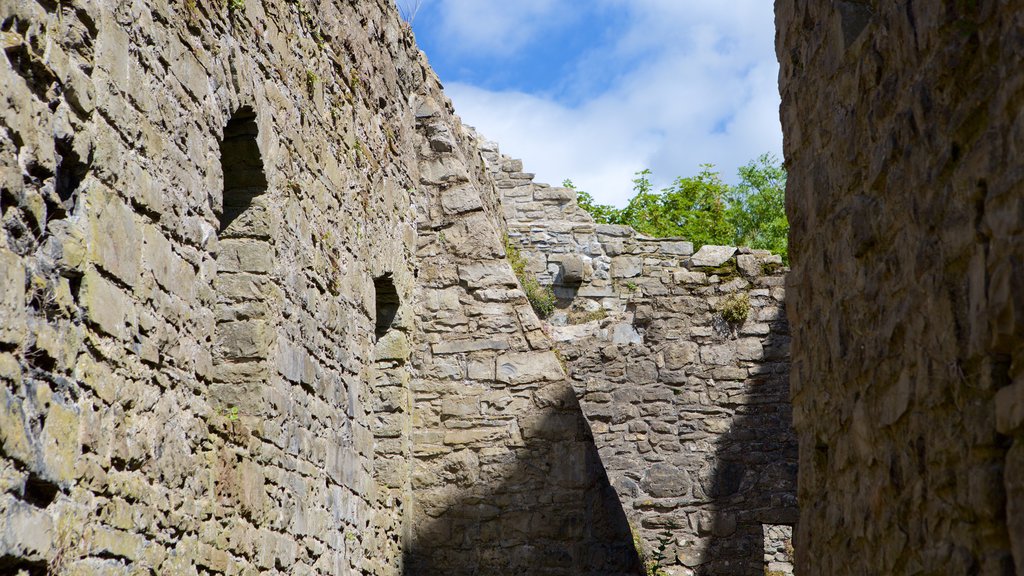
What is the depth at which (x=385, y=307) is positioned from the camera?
789 cm

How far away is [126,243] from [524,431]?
4.54 meters

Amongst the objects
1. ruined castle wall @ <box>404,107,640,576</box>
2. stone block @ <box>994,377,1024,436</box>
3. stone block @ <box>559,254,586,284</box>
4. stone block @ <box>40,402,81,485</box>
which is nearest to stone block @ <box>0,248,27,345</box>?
stone block @ <box>40,402,81,485</box>

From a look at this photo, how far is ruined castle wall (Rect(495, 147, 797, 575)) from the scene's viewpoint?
10.3 metres

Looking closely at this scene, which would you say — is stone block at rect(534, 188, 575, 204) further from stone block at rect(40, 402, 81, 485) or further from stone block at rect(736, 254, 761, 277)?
stone block at rect(40, 402, 81, 485)

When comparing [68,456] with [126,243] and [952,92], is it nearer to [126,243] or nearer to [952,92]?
[126,243]

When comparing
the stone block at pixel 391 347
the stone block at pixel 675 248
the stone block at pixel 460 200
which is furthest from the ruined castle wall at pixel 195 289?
the stone block at pixel 675 248

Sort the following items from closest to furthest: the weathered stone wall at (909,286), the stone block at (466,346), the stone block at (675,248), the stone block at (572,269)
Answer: the weathered stone wall at (909,286) < the stone block at (466,346) < the stone block at (675,248) < the stone block at (572,269)

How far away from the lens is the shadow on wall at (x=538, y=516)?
304 inches

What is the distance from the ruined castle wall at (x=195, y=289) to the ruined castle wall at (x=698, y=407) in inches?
138

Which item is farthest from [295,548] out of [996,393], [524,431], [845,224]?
[996,393]

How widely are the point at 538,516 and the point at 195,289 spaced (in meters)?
3.92

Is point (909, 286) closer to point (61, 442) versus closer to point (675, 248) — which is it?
point (61, 442)

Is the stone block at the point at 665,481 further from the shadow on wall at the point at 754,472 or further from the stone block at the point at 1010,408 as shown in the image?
the stone block at the point at 1010,408

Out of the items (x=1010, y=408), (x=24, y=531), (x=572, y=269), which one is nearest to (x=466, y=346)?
(x=572, y=269)
